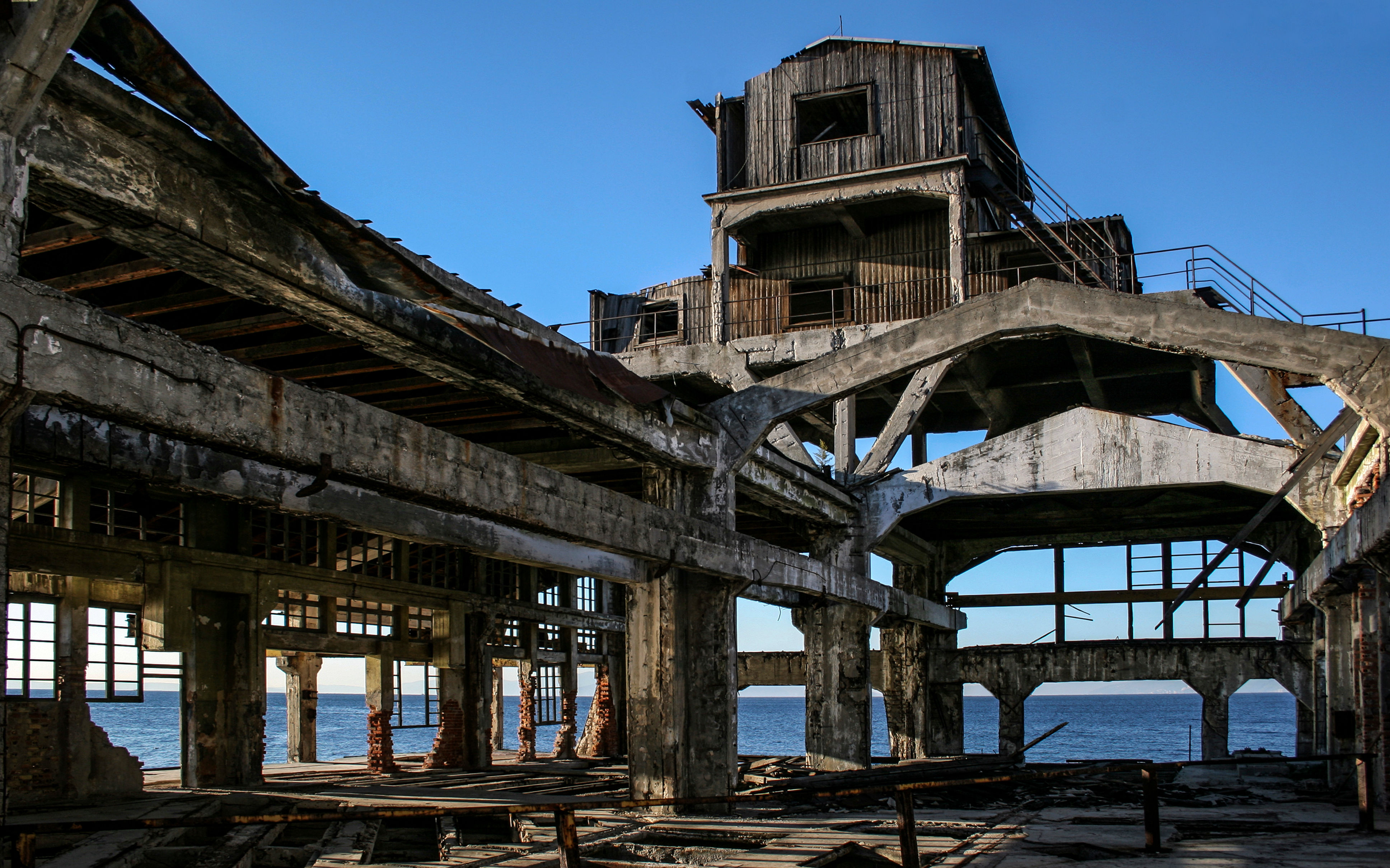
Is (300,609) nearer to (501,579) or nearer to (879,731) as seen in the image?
(501,579)

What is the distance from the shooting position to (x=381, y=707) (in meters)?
21.5

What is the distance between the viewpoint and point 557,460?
14930mm

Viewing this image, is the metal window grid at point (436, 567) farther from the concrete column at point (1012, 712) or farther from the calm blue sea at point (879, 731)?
the calm blue sea at point (879, 731)

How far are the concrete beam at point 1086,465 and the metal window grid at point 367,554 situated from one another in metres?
8.34

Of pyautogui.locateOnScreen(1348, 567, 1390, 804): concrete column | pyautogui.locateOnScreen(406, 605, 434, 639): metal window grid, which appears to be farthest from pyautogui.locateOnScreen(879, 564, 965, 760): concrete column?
pyautogui.locateOnScreen(1348, 567, 1390, 804): concrete column

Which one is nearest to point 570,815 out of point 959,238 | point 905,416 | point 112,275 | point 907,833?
point 907,833

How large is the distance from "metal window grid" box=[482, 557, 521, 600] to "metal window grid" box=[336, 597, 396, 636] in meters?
1.85

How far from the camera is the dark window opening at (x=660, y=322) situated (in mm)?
30344

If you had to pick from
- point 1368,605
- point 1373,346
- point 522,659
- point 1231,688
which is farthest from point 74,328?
point 1231,688

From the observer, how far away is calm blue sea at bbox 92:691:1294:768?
3031 inches

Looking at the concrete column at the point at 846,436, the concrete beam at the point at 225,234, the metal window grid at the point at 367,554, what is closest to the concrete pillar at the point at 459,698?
the metal window grid at the point at 367,554

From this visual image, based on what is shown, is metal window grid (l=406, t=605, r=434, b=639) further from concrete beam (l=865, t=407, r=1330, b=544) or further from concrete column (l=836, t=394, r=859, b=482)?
concrete beam (l=865, t=407, r=1330, b=544)

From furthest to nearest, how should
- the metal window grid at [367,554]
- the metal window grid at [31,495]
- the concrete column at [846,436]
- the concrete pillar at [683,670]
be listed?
1. the concrete column at [846,436]
2. the metal window grid at [367,554]
3. the metal window grid at [31,495]
4. the concrete pillar at [683,670]

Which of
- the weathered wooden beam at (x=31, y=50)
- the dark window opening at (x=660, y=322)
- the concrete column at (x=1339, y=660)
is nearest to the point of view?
the weathered wooden beam at (x=31, y=50)
